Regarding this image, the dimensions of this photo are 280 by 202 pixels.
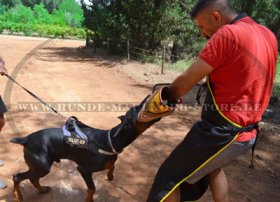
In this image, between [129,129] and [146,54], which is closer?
[129,129]

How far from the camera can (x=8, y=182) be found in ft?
12.3

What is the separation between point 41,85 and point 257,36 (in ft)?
27.6

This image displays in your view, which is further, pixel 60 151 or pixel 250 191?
pixel 250 191

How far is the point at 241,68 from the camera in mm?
1977

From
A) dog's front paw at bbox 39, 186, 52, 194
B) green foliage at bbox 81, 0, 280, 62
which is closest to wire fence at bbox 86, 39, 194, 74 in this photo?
green foliage at bbox 81, 0, 280, 62

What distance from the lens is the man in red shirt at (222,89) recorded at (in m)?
1.93

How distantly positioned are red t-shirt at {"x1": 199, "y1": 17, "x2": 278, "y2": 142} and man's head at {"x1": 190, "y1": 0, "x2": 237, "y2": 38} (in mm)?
105

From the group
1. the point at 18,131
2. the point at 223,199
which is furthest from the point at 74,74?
the point at 223,199

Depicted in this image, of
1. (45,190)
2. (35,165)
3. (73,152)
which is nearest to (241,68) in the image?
(73,152)

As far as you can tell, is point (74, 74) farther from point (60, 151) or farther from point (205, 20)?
point (205, 20)

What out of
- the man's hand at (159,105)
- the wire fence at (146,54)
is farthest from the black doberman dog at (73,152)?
the wire fence at (146,54)

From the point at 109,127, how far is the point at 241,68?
4.49m

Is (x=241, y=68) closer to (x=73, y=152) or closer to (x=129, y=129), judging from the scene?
(x=129, y=129)

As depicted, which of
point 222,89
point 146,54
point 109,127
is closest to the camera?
point 222,89
